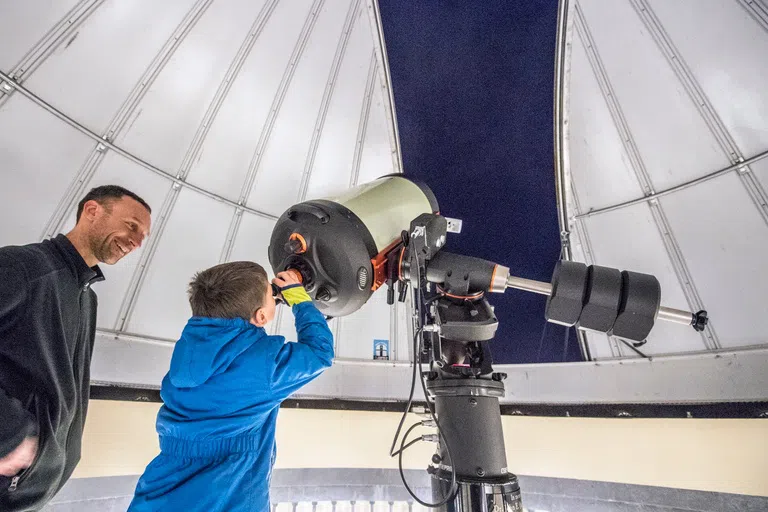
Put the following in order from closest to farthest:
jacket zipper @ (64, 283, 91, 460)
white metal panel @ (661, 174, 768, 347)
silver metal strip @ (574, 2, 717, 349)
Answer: jacket zipper @ (64, 283, 91, 460) → white metal panel @ (661, 174, 768, 347) → silver metal strip @ (574, 2, 717, 349)

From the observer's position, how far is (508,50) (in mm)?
3975

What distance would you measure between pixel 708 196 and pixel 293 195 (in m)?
4.75

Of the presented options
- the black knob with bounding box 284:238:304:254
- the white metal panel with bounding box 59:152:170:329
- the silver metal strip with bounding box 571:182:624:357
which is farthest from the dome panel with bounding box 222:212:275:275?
the silver metal strip with bounding box 571:182:624:357

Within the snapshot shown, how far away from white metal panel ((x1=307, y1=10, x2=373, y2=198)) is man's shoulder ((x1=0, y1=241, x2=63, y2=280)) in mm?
3262

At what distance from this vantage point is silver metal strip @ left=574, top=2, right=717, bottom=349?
4164 mm

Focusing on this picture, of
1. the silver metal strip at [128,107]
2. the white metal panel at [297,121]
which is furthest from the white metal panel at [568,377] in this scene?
the white metal panel at [297,121]

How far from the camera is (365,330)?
17.9 feet

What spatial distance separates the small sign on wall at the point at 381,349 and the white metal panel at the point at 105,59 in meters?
4.11

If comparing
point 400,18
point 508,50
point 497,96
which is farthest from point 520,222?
point 400,18

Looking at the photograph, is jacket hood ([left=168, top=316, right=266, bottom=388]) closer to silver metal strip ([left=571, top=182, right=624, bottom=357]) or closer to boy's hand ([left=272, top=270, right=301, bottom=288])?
boy's hand ([left=272, top=270, right=301, bottom=288])

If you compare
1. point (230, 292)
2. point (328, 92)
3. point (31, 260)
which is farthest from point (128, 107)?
point (230, 292)

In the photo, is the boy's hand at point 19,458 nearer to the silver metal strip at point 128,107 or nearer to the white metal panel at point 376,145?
the silver metal strip at point 128,107

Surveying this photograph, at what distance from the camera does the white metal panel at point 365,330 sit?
537cm

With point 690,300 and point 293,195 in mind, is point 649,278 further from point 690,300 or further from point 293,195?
point 293,195
